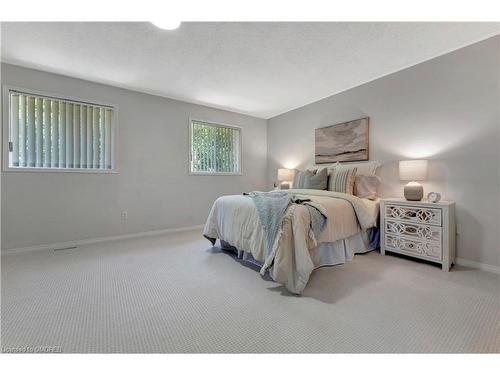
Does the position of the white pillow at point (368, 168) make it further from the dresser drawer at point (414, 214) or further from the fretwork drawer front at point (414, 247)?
the fretwork drawer front at point (414, 247)

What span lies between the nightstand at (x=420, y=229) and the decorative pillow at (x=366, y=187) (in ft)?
0.92

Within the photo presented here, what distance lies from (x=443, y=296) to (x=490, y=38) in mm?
2488

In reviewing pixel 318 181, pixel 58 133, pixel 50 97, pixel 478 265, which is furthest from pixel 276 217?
pixel 50 97

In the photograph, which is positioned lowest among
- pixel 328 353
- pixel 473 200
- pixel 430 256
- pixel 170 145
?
pixel 328 353

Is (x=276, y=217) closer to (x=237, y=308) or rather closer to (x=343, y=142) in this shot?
(x=237, y=308)

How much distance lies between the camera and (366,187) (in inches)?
116

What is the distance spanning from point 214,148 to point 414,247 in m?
3.52

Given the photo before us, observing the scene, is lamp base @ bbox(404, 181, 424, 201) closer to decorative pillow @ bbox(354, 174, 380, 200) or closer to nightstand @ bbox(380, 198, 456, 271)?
nightstand @ bbox(380, 198, 456, 271)

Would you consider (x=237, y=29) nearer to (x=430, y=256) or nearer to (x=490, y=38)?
(x=490, y=38)

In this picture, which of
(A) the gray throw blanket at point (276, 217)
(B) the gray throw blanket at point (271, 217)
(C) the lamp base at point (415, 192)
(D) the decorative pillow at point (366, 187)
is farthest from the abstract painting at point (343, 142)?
(B) the gray throw blanket at point (271, 217)

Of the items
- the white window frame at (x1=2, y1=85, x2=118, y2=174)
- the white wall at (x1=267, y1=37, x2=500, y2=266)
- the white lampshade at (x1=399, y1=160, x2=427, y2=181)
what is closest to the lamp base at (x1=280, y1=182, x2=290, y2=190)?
the white wall at (x1=267, y1=37, x2=500, y2=266)
